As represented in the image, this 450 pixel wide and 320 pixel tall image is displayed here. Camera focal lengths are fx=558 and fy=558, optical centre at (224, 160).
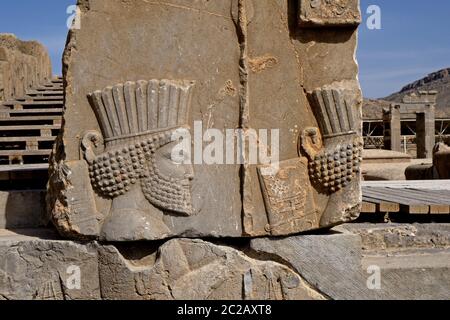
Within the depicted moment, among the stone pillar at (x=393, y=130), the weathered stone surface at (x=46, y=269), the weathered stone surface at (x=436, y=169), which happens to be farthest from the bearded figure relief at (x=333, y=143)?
the stone pillar at (x=393, y=130)

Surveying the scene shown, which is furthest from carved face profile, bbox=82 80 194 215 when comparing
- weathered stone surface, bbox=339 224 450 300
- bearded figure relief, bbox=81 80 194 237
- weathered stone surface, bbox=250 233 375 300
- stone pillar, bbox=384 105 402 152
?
stone pillar, bbox=384 105 402 152

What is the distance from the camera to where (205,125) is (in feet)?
9.64

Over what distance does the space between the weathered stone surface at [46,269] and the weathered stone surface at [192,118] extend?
0.38ft

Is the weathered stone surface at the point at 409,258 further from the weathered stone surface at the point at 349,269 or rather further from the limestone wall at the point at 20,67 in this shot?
the limestone wall at the point at 20,67

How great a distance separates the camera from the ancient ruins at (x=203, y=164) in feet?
9.55

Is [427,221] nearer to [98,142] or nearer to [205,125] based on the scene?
[205,125]

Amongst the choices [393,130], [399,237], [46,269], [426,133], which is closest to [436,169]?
[399,237]

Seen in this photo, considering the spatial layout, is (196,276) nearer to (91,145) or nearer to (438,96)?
(91,145)

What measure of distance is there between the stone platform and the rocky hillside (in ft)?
68.6

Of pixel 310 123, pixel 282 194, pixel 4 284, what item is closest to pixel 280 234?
pixel 282 194

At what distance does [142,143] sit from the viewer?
2.92 metres

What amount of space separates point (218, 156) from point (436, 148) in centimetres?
815

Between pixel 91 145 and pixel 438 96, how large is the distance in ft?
165

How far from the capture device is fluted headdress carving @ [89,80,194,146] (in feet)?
9.51
